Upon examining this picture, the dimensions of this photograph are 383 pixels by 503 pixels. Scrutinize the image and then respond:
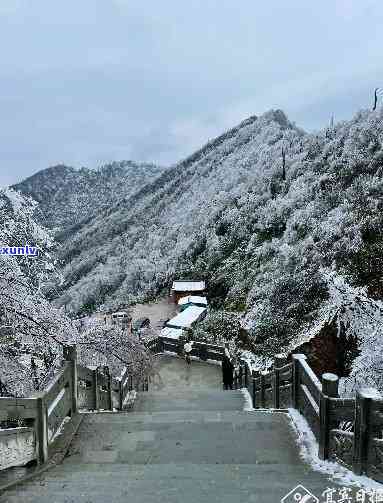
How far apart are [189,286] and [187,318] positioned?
29.0 feet

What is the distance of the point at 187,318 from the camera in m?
30.1

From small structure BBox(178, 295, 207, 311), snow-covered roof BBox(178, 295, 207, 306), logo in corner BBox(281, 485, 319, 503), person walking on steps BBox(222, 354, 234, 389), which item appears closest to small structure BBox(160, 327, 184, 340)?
person walking on steps BBox(222, 354, 234, 389)

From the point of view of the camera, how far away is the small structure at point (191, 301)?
3465cm

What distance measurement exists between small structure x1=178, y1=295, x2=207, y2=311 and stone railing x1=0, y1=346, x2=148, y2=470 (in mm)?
25903

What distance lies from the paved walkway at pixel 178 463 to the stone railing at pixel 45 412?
334 mm

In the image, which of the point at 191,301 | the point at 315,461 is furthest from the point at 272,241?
the point at 315,461

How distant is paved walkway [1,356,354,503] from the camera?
4.34 metres

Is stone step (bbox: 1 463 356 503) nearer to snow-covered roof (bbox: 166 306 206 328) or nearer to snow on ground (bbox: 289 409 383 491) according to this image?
snow on ground (bbox: 289 409 383 491)

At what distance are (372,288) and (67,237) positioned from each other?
4695 inches

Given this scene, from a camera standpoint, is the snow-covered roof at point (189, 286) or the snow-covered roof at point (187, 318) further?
the snow-covered roof at point (189, 286)

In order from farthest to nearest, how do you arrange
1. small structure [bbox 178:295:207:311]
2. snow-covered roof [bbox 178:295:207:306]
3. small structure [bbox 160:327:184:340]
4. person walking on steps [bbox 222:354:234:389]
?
snow-covered roof [bbox 178:295:207:306] < small structure [bbox 178:295:207:311] < small structure [bbox 160:327:184:340] < person walking on steps [bbox 222:354:234:389]

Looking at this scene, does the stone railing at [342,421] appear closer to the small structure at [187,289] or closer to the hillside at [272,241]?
the hillside at [272,241]

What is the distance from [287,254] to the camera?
29.9m

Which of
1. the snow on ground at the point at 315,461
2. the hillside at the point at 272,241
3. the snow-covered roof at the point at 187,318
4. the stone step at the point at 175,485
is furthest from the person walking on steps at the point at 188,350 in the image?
the stone step at the point at 175,485
